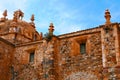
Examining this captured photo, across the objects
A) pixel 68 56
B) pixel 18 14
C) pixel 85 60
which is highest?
pixel 18 14

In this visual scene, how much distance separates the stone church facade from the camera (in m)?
15.6

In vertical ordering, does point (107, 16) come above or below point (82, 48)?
above

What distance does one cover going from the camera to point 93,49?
655 inches

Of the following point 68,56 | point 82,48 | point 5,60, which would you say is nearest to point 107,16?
point 82,48

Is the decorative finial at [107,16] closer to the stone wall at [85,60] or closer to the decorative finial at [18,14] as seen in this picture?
the stone wall at [85,60]

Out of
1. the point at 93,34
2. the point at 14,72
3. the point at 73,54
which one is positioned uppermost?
the point at 93,34

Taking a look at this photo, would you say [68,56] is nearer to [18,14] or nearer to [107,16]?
[107,16]

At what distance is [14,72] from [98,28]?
7.91 metres

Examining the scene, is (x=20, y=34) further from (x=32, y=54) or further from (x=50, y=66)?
(x=50, y=66)

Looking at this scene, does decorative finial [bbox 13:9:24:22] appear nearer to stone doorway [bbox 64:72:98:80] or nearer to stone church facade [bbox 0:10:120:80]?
stone church facade [bbox 0:10:120:80]

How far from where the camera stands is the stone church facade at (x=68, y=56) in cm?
1562

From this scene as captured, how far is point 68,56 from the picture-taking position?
17.5m

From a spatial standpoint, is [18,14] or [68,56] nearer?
[68,56]

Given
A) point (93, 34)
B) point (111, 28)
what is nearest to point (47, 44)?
point (93, 34)
